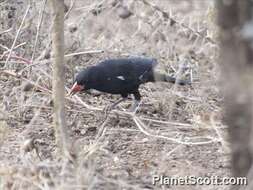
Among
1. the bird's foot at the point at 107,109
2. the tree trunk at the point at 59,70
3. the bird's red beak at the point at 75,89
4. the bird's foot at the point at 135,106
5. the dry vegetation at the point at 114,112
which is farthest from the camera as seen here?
the bird's foot at the point at 135,106

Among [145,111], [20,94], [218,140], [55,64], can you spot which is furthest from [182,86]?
[55,64]

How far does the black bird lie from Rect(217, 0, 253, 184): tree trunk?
382 centimetres

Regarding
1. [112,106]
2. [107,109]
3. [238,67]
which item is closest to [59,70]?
[107,109]

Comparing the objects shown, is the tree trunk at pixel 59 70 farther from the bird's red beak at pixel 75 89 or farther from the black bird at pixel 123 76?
the black bird at pixel 123 76

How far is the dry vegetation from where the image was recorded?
413 cm

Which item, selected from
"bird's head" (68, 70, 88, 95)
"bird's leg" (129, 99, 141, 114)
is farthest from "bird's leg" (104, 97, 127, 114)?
"bird's head" (68, 70, 88, 95)

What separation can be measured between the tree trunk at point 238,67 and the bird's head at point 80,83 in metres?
3.74

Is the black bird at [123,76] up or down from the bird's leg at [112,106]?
up

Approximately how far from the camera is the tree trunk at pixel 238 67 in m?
2.39

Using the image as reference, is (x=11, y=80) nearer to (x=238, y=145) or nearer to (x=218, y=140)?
(x=218, y=140)

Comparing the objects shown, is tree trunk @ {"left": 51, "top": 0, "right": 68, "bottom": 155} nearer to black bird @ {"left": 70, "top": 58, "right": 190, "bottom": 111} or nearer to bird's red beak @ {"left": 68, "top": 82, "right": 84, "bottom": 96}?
bird's red beak @ {"left": 68, "top": 82, "right": 84, "bottom": 96}

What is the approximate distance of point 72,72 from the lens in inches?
278

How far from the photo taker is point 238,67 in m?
2.42

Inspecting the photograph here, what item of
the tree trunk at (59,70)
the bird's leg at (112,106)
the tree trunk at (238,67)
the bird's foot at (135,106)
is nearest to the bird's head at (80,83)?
the bird's leg at (112,106)
